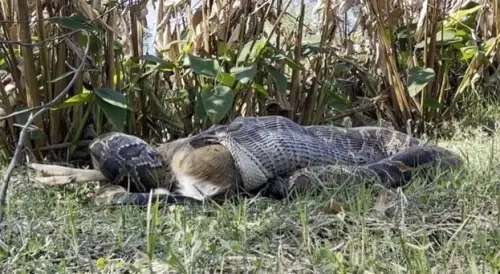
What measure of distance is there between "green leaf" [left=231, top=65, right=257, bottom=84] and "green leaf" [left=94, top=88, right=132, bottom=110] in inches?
29.1

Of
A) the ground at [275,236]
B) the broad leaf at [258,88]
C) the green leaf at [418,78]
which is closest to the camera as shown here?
the ground at [275,236]

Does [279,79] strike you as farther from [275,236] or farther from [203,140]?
[275,236]

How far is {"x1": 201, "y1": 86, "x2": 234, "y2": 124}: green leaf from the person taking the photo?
3705 millimetres

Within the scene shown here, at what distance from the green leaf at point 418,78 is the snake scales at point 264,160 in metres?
1.26

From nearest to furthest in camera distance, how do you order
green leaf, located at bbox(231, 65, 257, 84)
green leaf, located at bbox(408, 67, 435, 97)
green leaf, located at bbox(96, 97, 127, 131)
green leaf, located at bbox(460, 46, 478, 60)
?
green leaf, located at bbox(96, 97, 127, 131) < green leaf, located at bbox(231, 65, 257, 84) < green leaf, located at bbox(408, 67, 435, 97) < green leaf, located at bbox(460, 46, 478, 60)

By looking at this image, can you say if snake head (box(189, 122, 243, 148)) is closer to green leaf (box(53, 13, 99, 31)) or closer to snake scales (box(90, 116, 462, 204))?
snake scales (box(90, 116, 462, 204))

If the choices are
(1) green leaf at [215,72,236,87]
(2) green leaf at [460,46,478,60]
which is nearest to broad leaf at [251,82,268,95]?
(1) green leaf at [215,72,236,87]

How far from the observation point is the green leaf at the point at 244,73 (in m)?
3.83

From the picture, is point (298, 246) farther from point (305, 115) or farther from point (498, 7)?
point (498, 7)

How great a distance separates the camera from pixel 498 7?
4.95 meters

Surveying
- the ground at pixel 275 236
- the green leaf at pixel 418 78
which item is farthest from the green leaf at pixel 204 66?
the ground at pixel 275 236

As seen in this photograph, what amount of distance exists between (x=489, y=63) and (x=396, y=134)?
149 cm

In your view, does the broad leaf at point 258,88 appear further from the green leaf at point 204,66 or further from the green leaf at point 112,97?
the green leaf at point 112,97

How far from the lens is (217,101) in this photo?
3.75 metres
